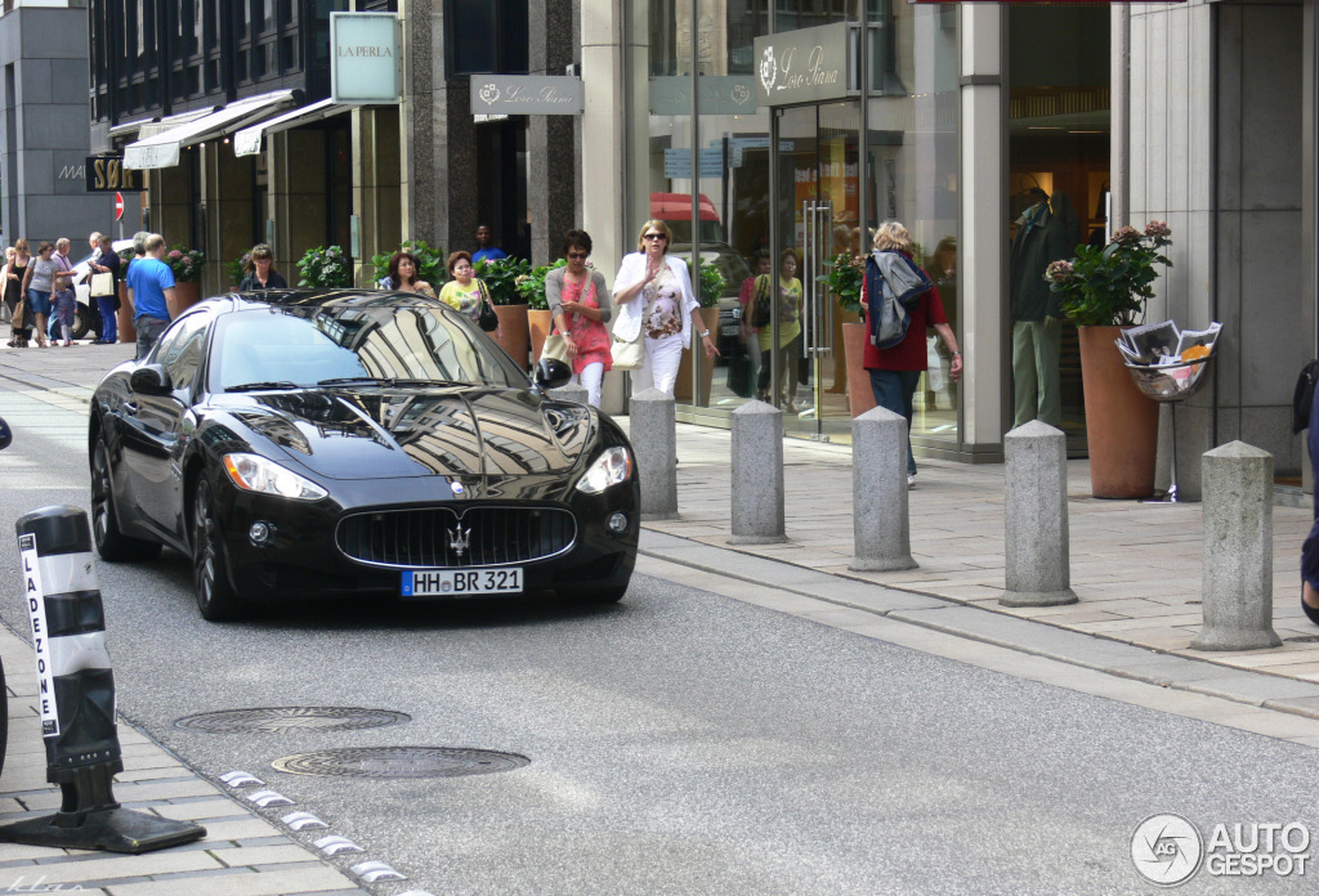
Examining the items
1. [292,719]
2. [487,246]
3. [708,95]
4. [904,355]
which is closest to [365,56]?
[487,246]

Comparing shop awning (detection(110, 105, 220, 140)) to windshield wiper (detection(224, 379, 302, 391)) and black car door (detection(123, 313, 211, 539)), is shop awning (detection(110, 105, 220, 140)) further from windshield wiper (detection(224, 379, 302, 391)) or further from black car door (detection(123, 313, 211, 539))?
windshield wiper (detection(224, 379, 302, 391))

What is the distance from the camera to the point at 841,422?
17.4 m

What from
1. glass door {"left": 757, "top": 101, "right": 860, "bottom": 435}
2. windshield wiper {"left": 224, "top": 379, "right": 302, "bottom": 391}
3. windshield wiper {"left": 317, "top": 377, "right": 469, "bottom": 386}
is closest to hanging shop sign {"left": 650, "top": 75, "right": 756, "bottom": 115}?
glass door {"left": 757, "top": 101, "right": 860, "bottom": 435}

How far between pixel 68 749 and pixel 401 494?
3301 millimetres

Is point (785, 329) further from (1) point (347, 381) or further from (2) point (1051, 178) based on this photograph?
(1) point (347, 381)

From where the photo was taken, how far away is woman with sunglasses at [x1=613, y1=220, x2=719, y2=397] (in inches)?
608

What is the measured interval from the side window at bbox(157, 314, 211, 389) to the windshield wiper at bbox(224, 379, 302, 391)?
0.36 metres

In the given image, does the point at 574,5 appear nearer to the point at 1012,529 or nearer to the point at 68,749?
the point at 1012,529

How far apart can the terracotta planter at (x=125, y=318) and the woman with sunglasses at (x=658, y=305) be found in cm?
2285

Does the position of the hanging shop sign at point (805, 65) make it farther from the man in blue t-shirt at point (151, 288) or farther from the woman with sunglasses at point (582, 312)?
the man in blue t-shirt at point (151, 288)

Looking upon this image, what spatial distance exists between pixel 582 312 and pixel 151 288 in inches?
336

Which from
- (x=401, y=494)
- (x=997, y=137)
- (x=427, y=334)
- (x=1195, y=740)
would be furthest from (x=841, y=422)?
(x=1195, y=740)

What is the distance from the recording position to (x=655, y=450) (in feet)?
41.1

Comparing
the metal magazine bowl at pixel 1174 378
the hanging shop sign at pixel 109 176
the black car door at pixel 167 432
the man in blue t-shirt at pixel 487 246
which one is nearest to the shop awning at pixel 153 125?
the hanging shop sign at pixel 109 176
